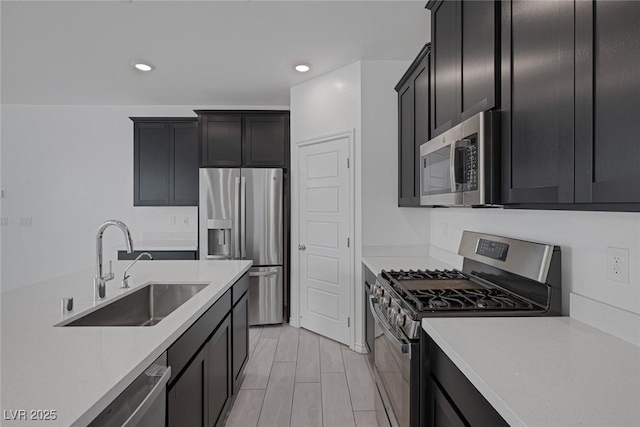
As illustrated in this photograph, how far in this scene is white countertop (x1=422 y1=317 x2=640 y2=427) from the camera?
2.44 ft

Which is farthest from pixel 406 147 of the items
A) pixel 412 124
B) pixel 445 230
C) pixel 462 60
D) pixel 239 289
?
pixel 239 289

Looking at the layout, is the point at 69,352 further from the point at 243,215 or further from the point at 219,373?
the point at 243,215

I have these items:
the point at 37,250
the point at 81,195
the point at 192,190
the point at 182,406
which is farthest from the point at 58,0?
the point at 37,250

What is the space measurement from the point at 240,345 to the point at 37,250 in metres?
3.95

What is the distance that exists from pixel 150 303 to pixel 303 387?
128 centimetres

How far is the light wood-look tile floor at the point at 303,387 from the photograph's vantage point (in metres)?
2.22

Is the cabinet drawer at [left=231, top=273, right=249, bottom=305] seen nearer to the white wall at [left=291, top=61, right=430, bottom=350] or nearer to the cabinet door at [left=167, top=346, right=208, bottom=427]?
the cabinet door at [left=167, top=346, right=208, bottom=427]

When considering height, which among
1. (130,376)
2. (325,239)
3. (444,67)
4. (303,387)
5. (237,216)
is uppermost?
(444,67)

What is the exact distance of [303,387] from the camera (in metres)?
2.60

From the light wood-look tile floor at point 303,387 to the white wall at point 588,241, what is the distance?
4.76 feet

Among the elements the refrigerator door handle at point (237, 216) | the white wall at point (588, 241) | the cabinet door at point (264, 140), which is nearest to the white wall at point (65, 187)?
the refrigerator door handle at point (237, 216)

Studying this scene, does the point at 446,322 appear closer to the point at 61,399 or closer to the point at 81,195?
the point at 61,399

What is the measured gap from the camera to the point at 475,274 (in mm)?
2016

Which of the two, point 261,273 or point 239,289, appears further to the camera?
point 261,273
